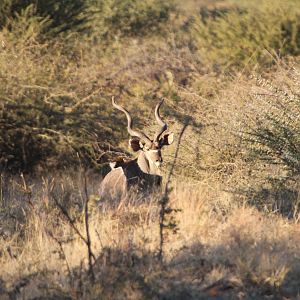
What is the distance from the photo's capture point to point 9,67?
14.5m

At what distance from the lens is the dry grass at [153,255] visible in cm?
678

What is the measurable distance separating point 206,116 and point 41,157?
4.05 metres

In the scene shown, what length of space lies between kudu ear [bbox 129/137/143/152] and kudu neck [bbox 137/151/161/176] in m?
0.15

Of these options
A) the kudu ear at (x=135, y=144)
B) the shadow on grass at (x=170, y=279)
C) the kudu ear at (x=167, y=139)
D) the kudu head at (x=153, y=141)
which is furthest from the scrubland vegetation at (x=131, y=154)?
the kudu ear at (x=135, y=144)

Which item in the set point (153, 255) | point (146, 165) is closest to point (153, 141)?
point (146, 165)

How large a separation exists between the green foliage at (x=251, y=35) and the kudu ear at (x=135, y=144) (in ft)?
21.7

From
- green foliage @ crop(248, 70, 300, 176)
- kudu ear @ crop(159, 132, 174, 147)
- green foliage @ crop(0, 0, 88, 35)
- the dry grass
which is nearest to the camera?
the dry grass

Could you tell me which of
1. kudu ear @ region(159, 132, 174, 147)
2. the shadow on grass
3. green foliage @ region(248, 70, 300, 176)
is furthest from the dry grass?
kudu ear @ region(159, 132, 174, 147)

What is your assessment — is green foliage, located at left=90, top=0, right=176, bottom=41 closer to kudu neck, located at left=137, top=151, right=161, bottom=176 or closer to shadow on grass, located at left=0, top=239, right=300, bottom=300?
kudu neck, located at left=137, top=151, right=161, bottom=176

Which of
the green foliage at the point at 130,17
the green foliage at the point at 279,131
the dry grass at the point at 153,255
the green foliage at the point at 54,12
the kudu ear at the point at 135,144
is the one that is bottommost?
the kudu ear at the point at 135,144

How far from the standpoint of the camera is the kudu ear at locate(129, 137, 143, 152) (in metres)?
12.8

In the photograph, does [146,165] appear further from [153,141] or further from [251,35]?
[251,35]

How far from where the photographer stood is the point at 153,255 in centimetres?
725

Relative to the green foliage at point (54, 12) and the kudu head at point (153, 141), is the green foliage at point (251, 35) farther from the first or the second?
the kudu head at point (153, 141)
